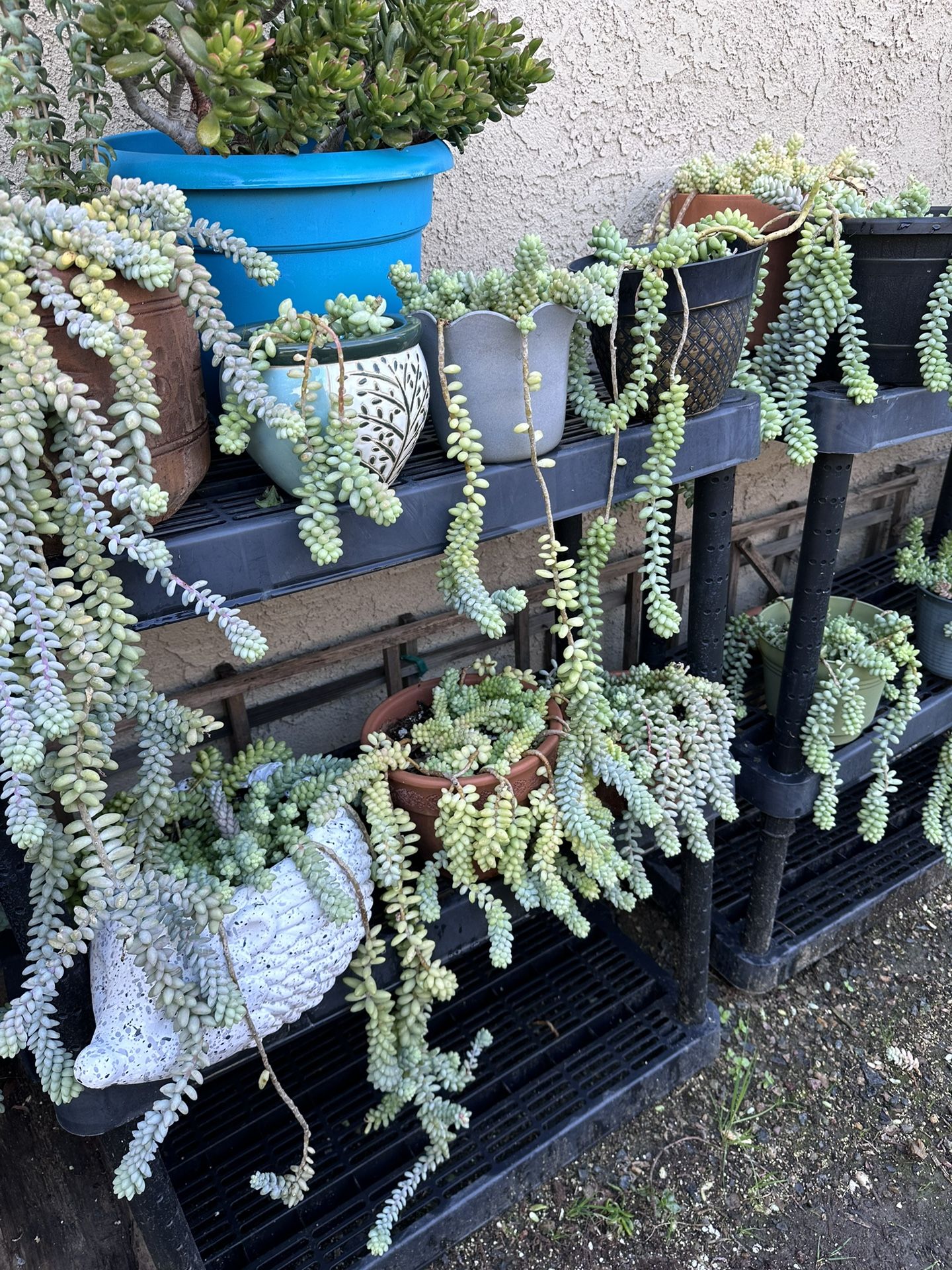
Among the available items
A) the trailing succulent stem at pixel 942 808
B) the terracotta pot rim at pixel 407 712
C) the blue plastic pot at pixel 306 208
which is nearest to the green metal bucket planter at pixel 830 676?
the trailing succulent stem at pixel 942 808

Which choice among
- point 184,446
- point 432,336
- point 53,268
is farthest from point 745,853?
point 53,268

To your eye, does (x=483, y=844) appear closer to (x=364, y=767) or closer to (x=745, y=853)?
(x=364, y=767)

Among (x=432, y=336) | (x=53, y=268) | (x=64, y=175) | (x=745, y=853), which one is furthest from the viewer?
(x=745, y=853)

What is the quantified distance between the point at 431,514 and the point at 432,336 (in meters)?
0.19

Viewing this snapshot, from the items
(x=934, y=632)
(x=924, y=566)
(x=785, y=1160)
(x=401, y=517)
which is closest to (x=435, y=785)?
(x=401, y=517)

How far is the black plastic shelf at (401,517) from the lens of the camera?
0.83 meters

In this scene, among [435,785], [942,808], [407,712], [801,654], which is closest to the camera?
[435,785]

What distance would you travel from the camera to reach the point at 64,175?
822 millimetres

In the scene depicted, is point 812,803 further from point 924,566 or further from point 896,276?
point 896,276

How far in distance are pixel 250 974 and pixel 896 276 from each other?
1.21 meters

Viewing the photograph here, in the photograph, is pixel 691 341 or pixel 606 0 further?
pixel 606 0

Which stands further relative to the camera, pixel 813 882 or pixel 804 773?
pixel 813 882

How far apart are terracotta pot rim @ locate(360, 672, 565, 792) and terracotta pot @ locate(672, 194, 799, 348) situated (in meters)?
0.64

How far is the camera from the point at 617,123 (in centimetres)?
161
